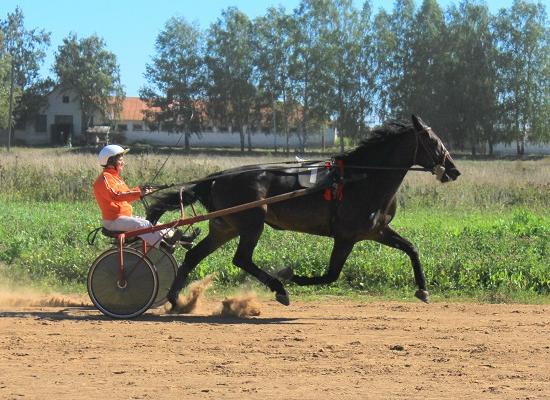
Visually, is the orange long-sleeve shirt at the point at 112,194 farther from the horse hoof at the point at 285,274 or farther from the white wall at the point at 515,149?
A: the white wall at the point at 515,149

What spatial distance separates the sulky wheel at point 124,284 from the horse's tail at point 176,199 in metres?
0.99

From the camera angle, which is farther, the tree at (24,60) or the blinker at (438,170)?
the tree at (24,60)

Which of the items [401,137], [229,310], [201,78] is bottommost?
[229,310]

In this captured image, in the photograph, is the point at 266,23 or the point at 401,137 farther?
the point at 266,23

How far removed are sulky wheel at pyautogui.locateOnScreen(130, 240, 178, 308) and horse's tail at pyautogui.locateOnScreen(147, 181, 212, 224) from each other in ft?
1.65

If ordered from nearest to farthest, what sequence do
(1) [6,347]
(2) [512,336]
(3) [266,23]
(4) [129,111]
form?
(1) [6,347]
(2) [512,336]
(3) [266,23]
(4) [129,111]

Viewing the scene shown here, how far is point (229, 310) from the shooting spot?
382 inches

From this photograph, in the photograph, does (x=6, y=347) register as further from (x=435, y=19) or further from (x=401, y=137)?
(x=435, y=19)

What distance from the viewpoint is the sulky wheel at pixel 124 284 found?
9.34 meters

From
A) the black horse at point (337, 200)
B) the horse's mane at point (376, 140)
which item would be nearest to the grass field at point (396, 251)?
the black horse at point (337, 200)

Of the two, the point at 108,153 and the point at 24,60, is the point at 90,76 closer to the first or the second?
the point at 24,60

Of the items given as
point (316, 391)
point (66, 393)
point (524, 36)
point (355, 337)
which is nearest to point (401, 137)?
point (355, 337)

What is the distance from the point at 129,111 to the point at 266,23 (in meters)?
23.6

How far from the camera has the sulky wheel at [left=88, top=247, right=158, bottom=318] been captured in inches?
368
